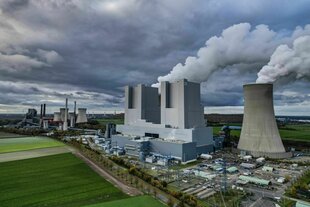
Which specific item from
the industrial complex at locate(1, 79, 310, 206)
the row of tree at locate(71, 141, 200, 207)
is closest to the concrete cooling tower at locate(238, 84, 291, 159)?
the industrial complex at locate(1, 79, 310, 206)

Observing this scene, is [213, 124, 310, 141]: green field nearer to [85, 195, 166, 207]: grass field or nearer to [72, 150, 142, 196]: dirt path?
[72, 150, 142, 196]: dirt path

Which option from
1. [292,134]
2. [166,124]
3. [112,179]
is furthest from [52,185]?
[292,134]

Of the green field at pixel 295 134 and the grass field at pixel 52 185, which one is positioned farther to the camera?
the green field at pixel 295 134

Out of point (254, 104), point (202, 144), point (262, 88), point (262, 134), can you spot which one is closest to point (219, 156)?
point (202, 144)

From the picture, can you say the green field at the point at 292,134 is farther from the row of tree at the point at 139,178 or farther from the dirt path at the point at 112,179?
the dirt path at the point at 112,179

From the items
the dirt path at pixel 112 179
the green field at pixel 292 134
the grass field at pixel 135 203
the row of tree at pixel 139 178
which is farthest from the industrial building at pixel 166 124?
the green field at pixel 292 134

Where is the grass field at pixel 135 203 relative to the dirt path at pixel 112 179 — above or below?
below
